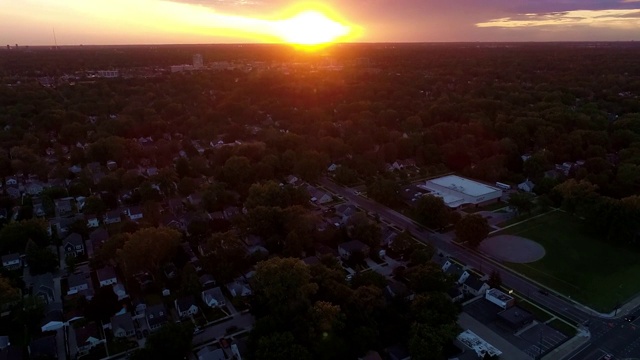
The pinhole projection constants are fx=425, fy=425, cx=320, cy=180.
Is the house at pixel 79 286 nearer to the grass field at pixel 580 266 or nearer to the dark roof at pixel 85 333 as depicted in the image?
the dark roof at pixel 85 333

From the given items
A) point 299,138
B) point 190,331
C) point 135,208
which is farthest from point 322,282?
point 299,138

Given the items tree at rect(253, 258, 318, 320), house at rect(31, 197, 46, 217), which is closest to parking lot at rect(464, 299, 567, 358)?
tree at rect(253, 258, 318, 320)

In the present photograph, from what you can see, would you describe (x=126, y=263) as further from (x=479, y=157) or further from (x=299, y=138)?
(x=479, y=157)

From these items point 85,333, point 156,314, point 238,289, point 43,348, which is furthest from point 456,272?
point 43,348

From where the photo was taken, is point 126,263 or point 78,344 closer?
point 78,344

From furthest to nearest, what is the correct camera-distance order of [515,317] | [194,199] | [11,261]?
[194,199]
[11,261]
[515,317]

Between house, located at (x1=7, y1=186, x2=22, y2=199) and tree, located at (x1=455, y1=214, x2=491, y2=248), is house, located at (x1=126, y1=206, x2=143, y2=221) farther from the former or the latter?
tree, located at (x1=455, y1=214, x2=491, y2=248)

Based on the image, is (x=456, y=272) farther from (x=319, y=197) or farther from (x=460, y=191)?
(x=319, y=197)
